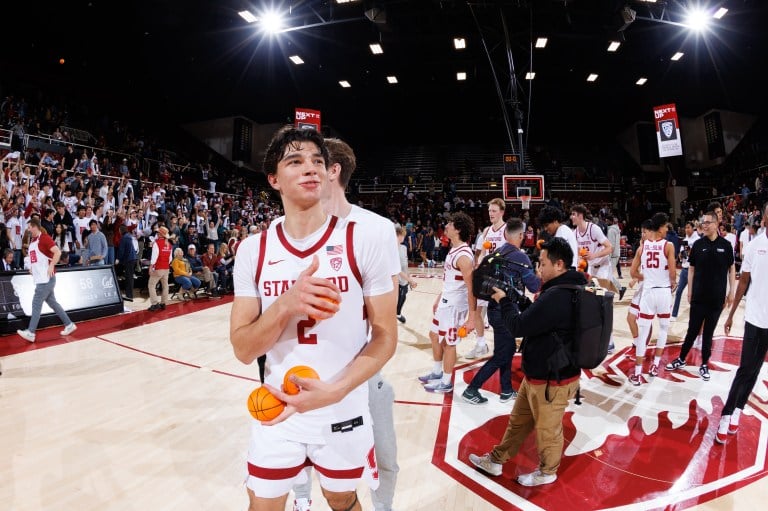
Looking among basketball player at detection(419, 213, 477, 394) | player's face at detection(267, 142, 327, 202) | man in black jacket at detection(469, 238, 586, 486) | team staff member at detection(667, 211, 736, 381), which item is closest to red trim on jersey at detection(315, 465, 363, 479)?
player's face at detection(267, 142, 327, 202)

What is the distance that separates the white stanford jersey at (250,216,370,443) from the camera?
1537mm

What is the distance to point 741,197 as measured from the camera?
62.2 feet

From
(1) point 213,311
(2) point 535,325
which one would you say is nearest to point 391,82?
(1) point 213,311

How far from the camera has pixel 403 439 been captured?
3559 mm

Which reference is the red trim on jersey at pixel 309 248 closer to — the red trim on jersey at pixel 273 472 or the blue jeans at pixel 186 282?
the red trim on jersey at pixel 273 472

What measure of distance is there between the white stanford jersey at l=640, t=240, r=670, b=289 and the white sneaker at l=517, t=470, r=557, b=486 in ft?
9.88

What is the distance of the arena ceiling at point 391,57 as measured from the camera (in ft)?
45.1

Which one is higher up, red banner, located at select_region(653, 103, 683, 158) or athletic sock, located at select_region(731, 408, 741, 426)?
red banner, located at select_region(653, 103, 683, 158)

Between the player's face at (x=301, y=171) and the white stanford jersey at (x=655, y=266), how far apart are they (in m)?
4.64

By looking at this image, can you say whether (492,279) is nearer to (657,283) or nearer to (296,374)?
(296,374)

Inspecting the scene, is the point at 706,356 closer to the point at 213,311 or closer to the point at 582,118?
the point at 213,311

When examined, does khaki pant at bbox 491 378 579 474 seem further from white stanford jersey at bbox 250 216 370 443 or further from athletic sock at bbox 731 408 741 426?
white stanford jersey at bbox 250 216 370 443

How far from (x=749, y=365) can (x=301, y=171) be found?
371 centimetres

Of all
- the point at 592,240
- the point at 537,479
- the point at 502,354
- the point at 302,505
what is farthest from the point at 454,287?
the point at 302,505
